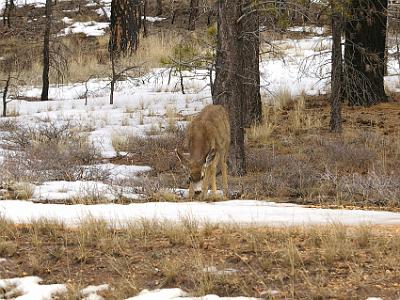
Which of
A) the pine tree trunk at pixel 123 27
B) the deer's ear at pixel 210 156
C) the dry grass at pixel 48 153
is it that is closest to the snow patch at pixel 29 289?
the dry grass at pixel 48 153

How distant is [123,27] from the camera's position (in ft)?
80.2

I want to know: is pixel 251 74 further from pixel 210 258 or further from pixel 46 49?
pixel 210 258

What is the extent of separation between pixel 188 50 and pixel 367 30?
23.2 ft

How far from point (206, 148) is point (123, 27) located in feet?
53.5

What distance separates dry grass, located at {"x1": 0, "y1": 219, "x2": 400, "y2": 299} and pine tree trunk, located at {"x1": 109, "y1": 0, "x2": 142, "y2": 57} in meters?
18.5

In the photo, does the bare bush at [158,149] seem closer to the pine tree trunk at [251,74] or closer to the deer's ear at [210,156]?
the pine tree trunk at [251,74]

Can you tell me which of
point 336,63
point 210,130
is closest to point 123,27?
point 336,63

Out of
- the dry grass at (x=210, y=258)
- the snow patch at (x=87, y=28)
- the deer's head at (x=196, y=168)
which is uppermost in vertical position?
the snow patch at (x=87, y=28)

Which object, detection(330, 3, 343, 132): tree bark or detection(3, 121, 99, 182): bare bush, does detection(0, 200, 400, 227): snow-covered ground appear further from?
detection(330, 3, 343, 132): tree bark

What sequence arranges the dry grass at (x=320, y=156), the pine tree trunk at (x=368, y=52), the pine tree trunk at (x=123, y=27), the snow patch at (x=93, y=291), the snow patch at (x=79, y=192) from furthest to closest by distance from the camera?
the pine tree trunk at (x=123, y=27), the pine tree trunk at (x=368, y=52), the dry grass at (x=320, y=156), the snow patch at (x=79, y=192), the snow patch at (x=93, y=291)

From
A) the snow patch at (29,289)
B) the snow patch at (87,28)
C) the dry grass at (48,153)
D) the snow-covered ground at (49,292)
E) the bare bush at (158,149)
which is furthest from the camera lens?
the snow patch at (87,28)

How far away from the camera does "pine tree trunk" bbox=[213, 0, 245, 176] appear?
35.0ft

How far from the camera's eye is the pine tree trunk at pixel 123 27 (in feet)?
79.5

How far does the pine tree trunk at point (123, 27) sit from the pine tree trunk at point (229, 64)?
13.9m
